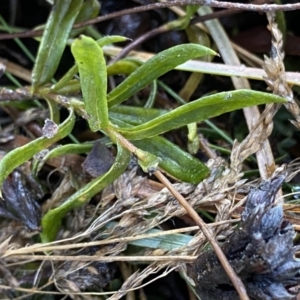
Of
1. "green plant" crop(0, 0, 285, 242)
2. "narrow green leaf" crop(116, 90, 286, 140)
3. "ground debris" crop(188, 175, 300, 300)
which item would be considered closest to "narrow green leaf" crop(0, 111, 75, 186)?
"green plant" crop(0, 0, 285, 242)

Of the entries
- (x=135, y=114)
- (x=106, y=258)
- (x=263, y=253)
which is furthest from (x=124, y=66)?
(x=263, y=253)

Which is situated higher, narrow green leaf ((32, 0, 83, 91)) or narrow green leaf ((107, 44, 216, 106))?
narrow green leaf ((32, 0, 83, 91))

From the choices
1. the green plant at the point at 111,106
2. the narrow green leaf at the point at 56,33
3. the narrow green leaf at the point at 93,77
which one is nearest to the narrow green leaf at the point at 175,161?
the green plant at the point at 111,106

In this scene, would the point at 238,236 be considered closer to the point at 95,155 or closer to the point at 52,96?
the point at 95,155

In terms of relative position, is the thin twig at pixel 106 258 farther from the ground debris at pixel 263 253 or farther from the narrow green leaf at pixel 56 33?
the narrow green leaf at pixel 56 33

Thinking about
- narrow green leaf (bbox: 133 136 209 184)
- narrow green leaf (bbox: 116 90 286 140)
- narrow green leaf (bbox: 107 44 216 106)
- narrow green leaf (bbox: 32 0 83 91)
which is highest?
narrow green leaf (bbox: 32 0 83 91)

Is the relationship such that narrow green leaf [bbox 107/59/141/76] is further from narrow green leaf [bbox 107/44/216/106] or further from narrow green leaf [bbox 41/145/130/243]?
narrow green leaf [bbox 41/145/130/243]

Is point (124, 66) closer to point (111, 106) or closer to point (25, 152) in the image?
point (111, 106)
